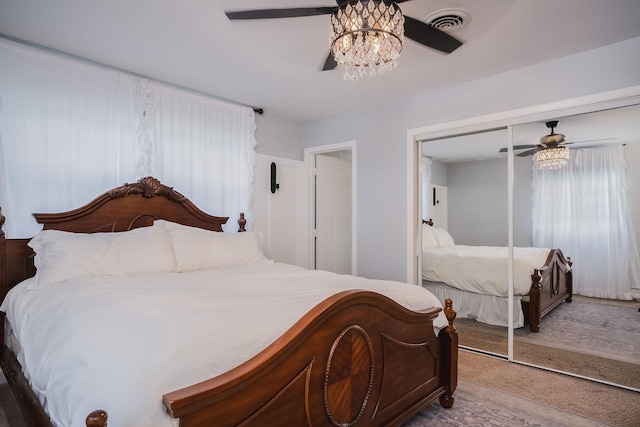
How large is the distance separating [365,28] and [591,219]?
91.8 inches

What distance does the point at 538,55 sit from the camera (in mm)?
2656

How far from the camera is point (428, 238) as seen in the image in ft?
11.5

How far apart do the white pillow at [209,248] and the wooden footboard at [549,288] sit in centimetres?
229

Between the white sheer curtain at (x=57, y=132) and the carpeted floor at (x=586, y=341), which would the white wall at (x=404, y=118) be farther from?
the white sheer curtain at (x=57, y=132)

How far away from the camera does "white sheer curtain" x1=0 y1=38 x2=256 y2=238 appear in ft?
8.16

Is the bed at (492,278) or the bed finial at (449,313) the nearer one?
the bed finial at (449,313)

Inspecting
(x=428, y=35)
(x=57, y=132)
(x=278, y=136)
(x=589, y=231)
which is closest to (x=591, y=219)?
(x=589, y=231)

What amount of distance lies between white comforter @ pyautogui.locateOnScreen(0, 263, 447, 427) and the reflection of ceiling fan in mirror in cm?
122

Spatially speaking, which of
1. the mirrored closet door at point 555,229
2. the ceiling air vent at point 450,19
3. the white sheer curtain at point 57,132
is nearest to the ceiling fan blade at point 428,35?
the ceiling air vent at point 450,19

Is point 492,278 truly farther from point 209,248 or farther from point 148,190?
point 148,190

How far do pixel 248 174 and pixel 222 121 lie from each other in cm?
61

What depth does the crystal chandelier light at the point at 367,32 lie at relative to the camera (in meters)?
1.61

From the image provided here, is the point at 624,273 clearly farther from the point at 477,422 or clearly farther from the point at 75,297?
the point at 75,297

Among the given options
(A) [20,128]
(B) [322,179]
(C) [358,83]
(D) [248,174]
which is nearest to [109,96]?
(A) [20,128]
